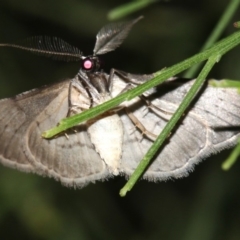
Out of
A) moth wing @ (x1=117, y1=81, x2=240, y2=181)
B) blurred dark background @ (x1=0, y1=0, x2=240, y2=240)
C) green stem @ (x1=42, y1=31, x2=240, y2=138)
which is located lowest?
blurred dark background @ (x1=0, y1=0, x2=240, y2=240)

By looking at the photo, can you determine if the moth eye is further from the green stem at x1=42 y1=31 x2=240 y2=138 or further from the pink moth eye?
the green stem at x1=42 y1=31 x2=240 y2=138

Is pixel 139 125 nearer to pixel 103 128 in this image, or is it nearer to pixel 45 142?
pixel 103 128

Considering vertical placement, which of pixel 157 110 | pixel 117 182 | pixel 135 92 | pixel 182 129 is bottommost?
pixel 117 182

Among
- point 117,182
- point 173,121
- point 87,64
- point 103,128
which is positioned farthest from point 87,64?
point 117,182

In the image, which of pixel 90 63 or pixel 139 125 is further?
pixel 139 125

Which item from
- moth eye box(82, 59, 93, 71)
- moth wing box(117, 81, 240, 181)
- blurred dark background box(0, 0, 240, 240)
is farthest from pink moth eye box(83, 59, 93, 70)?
blurred dark background box(0, 0, 240, 240)

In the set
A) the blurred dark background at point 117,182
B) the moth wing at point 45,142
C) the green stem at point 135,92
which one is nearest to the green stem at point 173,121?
the green stem at point 135,92

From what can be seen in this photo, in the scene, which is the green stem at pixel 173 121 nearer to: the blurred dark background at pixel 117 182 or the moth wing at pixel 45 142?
the moth wing at pixel 45 142
